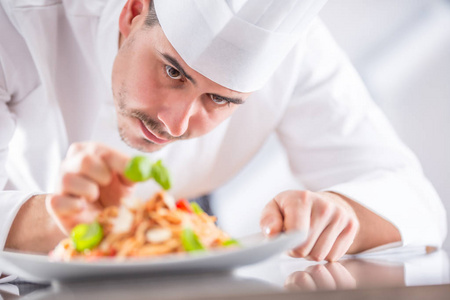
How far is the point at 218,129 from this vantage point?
1.52 meters

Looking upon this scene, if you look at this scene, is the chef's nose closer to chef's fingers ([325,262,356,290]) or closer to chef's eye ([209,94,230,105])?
chef's eye ([209,94,230,105])

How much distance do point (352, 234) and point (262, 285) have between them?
37cm

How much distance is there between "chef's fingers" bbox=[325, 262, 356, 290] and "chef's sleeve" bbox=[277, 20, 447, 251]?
0.54m

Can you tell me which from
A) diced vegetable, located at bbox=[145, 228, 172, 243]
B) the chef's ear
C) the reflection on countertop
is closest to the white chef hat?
the chef's ear

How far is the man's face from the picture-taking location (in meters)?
1.06

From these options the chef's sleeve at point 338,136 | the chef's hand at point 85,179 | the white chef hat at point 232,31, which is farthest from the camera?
the chef's sleeve at point 338,136

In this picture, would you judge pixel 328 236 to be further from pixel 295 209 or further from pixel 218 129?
pixel 218 129

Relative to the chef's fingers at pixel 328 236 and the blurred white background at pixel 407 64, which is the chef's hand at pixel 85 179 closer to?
the chef's fingers at pixel 328 236

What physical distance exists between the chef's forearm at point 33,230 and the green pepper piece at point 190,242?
1.29ft

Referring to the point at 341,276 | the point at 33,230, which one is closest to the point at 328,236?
the point at 341,276

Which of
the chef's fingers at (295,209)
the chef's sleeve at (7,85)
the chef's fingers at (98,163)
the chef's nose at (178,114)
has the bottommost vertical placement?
the chef's sleeve at (7,85)

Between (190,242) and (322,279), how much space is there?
179 millimetres

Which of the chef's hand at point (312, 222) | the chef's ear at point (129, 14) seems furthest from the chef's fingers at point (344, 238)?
the chef's ear at point (129, 14)

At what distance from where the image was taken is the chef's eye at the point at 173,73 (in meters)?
1.08
